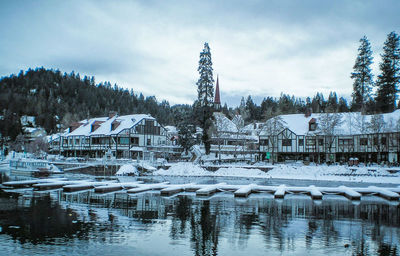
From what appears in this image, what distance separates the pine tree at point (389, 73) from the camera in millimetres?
66750

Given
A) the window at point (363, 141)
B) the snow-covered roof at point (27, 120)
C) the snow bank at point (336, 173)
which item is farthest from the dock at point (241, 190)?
the snow-covered roof at point (27, 120)

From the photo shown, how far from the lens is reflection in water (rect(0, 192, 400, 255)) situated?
12648mm

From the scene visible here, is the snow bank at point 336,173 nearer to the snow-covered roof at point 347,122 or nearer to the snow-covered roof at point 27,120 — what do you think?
the snow-covered roof at point 347,122

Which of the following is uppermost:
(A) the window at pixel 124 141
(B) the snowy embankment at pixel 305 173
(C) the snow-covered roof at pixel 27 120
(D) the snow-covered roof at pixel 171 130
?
(C) the snow-covered roof at pixel 27 120

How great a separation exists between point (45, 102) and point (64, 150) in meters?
77.0

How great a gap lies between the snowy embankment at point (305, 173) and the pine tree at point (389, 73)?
30271 millimetres

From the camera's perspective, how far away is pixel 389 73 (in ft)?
220

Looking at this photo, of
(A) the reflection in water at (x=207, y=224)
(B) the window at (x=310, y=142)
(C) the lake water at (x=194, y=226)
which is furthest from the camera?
(B) the window at (x=310, y=142)

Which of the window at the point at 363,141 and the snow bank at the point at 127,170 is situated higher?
the window at the point at 363,141

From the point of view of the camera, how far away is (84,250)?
461 inches

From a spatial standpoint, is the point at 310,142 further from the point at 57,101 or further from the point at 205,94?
the point at 57,101

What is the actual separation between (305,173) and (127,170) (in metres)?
25.7

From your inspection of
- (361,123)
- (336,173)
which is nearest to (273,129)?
(361,123)

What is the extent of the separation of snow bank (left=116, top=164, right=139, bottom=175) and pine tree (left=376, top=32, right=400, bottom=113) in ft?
163
